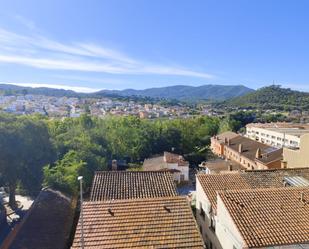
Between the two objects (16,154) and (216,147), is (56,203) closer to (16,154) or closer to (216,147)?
(16,154)

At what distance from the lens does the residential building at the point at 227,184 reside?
20109mm

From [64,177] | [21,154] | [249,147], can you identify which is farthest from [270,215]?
[249,147]

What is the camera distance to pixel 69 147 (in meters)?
46.0

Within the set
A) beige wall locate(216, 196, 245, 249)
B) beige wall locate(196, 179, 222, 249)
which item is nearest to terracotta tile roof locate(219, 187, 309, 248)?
beige wall locate(216, 196, 245, 249)

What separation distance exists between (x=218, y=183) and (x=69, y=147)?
95.8 feet

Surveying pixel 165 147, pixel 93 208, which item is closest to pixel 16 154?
pixel 93 208

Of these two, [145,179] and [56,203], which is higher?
[145,179]

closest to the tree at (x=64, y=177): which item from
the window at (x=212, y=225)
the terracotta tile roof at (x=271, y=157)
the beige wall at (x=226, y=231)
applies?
the window at (x=212, y=225)

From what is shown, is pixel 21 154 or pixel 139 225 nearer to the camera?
pixel 139 225

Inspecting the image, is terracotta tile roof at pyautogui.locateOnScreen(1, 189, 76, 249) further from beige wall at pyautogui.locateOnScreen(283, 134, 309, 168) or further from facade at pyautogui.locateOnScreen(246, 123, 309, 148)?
facade at pyautogui.locateOnScreen(246, 123, 309, 148)

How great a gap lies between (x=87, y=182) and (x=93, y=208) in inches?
755

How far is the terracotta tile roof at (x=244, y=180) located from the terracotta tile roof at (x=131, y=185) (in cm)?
211

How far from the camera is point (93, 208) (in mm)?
17188

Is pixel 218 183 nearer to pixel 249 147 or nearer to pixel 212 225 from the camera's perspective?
pixel 212 225
